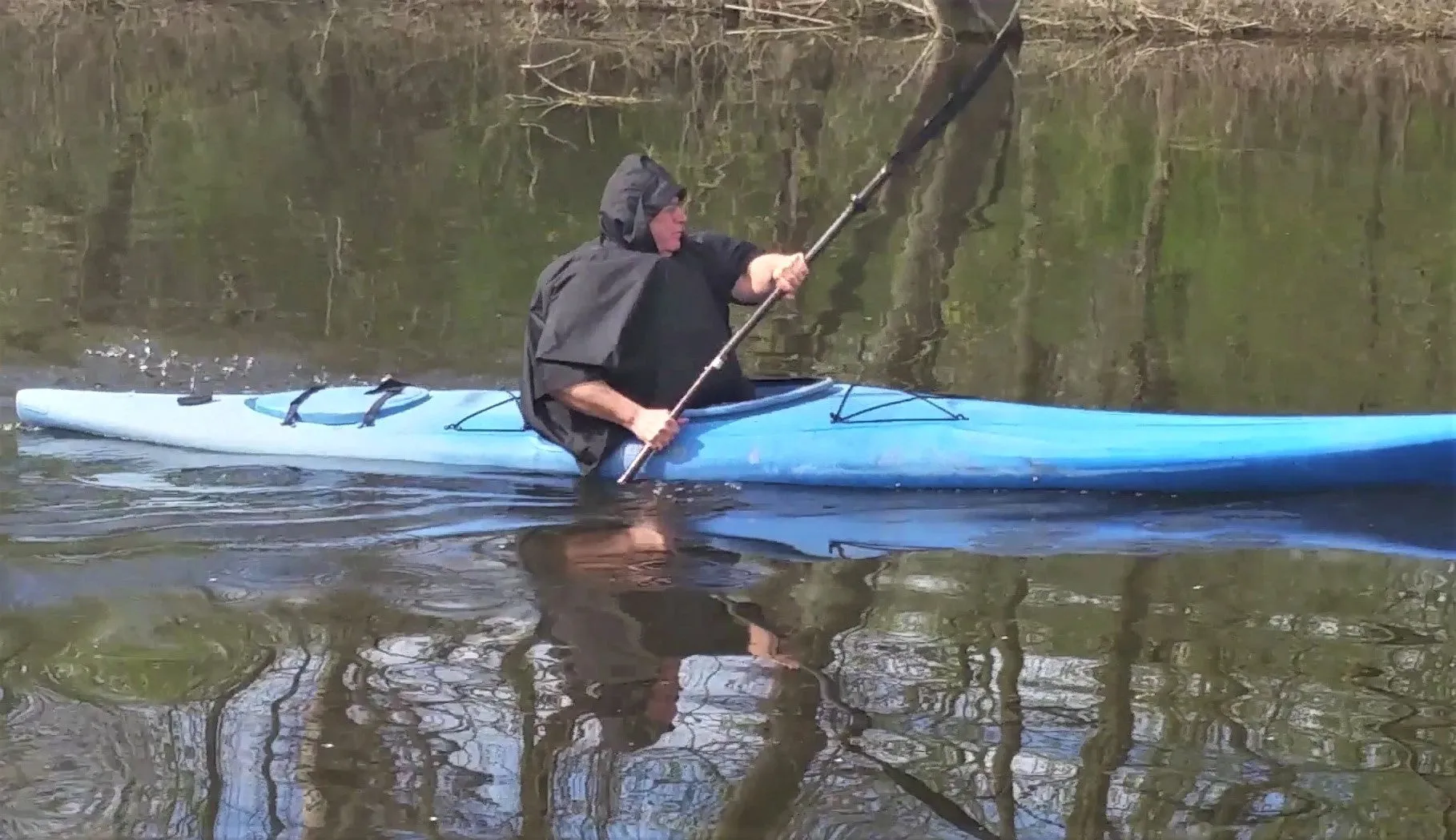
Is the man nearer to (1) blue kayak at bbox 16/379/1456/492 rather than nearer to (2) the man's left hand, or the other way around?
(2) the man's left hand

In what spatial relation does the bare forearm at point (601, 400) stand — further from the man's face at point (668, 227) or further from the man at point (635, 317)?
the man's face at point (668, 227)

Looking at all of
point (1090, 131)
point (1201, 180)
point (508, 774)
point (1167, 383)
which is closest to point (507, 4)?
point (1090, 131)

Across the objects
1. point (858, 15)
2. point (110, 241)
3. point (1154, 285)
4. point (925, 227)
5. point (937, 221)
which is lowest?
point (110, 241)

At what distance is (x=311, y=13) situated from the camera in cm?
2067

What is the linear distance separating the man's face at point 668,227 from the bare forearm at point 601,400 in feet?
1.52

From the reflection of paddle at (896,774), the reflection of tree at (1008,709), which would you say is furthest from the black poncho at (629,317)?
the reflection of paddle at (896,774)

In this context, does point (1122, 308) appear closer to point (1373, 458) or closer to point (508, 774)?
point (1373, 458)

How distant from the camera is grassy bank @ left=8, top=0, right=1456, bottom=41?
1917 cm

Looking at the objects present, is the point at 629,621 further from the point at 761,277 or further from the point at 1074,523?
the point at 761,277

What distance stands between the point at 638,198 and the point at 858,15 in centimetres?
1613

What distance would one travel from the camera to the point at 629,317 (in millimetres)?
5039

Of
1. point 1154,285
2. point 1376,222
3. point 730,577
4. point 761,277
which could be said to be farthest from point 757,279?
point 1376,222

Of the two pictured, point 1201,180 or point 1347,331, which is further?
point 1201,180

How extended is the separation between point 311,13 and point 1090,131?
35.8ft
